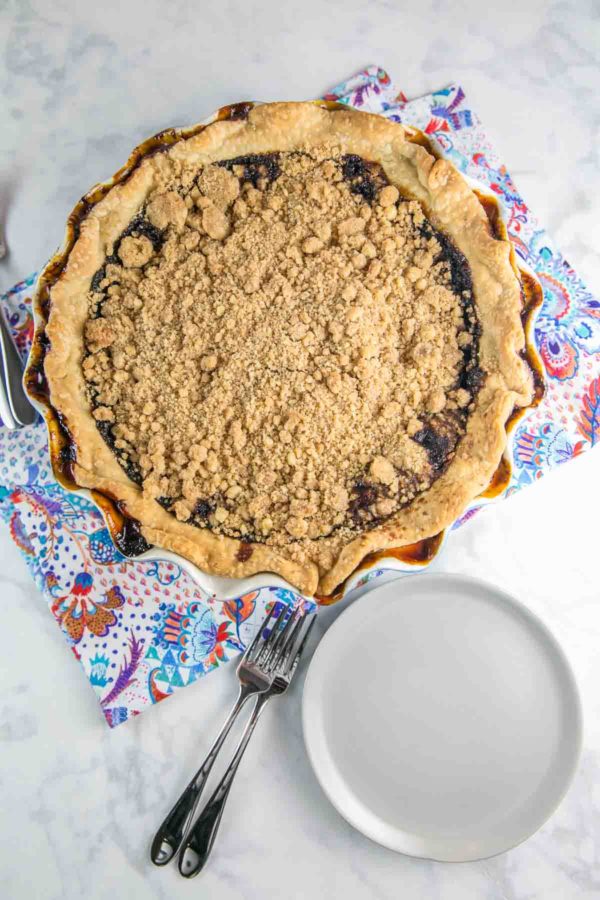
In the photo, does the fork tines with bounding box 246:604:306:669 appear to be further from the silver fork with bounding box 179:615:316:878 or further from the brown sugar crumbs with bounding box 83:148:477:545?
the brown sugar crumbs with bounding box 83:148:477:545

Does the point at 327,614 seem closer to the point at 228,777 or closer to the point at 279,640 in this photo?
the point at 279,640

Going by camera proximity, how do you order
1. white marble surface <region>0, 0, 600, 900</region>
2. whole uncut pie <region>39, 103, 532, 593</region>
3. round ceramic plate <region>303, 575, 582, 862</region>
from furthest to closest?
white marble surface <region>0, 0, 600, 900</region> < round ceramic plate <region>303, 575, 582, 862</region> < whole uncut pie <region>39, 103, 532, 593</region>

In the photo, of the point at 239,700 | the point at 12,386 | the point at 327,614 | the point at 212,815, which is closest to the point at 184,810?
the point at 212,815

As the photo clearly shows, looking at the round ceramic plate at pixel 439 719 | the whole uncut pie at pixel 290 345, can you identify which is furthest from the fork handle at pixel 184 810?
the whole uncut pie at pixel 290 345

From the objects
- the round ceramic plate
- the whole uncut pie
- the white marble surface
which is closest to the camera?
the whole uncut pie

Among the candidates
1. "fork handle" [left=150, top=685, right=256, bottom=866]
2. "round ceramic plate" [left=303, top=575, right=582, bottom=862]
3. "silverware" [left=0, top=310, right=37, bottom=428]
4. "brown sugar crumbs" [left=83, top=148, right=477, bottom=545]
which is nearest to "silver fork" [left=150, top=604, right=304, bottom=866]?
"fork handle" [left=150, top=685, right=256, bottom=866]

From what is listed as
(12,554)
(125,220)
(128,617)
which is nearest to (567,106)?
(125,220)

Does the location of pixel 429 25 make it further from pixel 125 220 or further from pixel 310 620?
pixel 310 620
